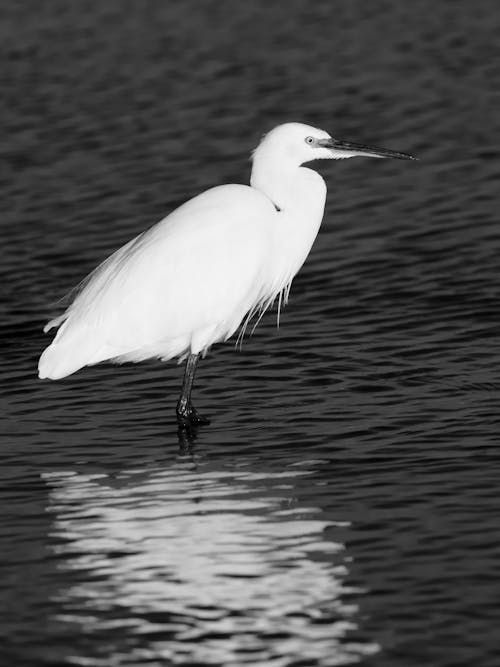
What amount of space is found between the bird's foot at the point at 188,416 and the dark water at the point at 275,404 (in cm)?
10

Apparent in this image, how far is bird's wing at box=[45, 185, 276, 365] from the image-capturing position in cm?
988

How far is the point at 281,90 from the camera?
733 inches

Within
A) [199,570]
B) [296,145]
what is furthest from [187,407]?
[199,570]

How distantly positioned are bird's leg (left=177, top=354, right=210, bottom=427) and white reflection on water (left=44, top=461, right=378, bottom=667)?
23.9 inches

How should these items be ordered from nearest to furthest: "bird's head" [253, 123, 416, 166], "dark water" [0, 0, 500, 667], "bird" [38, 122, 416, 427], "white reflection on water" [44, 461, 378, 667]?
"white reflection on water" [44, 461, 378, 667]
"dark water" [0, 0, 500, 667]
"bird" [38, 122, 416, 427]
"bird's head" [253, 123, 416, 166]

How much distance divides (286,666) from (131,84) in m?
14.2

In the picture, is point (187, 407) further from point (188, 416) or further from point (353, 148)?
point (353, 148)

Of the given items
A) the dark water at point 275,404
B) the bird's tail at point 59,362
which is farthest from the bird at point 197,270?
the dark water at point 275,404

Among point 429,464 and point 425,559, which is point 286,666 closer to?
point 425,559

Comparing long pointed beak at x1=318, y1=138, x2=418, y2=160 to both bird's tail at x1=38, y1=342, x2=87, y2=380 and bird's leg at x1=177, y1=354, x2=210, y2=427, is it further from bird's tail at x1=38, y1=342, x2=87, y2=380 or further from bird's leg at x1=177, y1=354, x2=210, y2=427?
bird's tail at x1=38, y1=342, x2=87, y2=380

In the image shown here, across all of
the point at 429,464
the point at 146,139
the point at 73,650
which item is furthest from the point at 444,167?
the point at 73,650

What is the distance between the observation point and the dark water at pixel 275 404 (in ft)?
22.3

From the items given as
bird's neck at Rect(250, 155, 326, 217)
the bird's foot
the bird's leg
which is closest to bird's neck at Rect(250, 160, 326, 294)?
bird's neck at Rect(250, 155, 326, 217)

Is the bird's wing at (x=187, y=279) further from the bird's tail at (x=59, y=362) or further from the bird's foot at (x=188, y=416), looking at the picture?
the bird's foot at (x=188, y=416)
